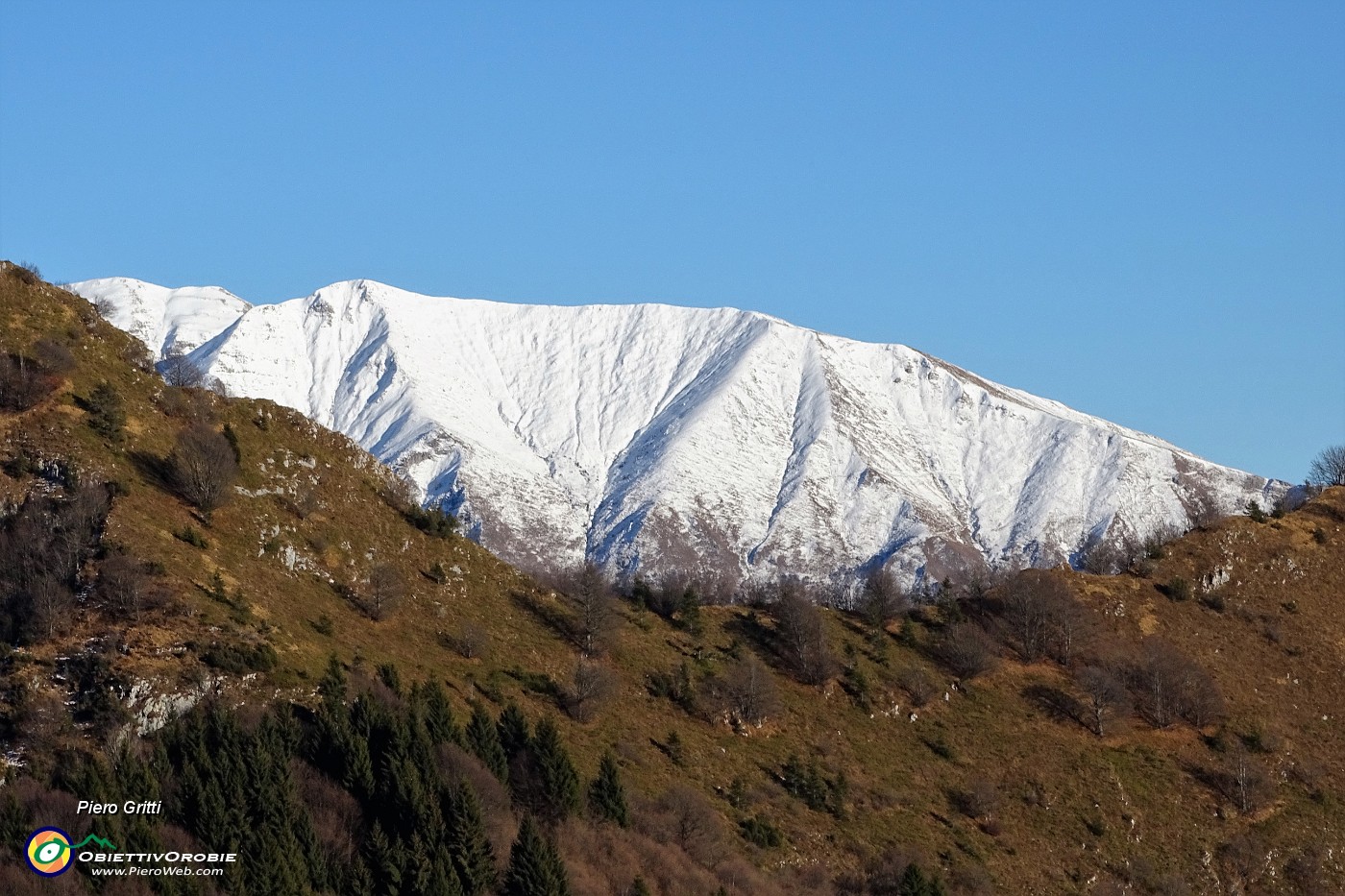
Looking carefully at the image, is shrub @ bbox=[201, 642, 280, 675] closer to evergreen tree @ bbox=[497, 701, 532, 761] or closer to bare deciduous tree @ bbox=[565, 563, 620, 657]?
evergreen tree @ bbox=[497, 701, 532, 761]

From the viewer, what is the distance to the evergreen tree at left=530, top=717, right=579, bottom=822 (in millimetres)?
70625

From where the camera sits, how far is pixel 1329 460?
138250 millimetres

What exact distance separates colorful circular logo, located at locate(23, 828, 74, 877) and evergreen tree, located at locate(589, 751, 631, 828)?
2498 cm

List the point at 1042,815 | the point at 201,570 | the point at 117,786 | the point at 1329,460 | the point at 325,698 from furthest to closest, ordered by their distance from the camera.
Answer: the point at 1329,460 → the point at 1042,815 → the point at 201,570 → the point at 325,698 → the point at 117,786

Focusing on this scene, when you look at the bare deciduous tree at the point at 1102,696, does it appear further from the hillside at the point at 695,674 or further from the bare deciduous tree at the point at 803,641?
the bare deciduous tree at the point at 803,641

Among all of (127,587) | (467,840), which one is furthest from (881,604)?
(127,587)

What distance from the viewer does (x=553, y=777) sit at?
71312 millimetres

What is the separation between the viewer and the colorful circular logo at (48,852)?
5353cm

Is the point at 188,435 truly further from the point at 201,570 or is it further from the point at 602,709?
the point at 602,709

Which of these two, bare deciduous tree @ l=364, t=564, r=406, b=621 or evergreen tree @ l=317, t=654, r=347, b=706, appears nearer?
evergreen tree @ l=317, t=654, r=347, b=706

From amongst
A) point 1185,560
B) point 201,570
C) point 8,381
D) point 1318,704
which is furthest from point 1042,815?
point 8,381

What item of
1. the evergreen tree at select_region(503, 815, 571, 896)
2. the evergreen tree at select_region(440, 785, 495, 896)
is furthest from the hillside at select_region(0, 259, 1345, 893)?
the evergreen tree at select_region(503, 815, 571, 896)

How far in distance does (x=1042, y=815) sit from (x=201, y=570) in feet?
156

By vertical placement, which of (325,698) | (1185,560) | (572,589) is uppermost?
(1185,560)
